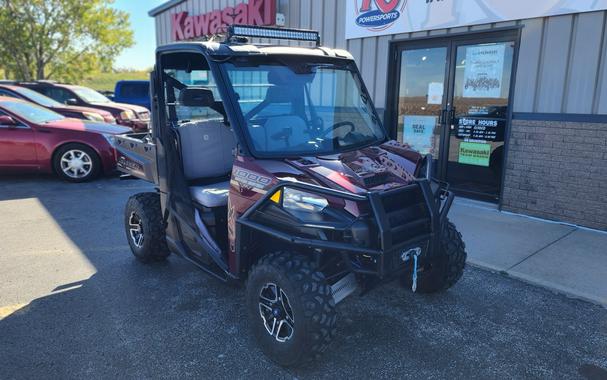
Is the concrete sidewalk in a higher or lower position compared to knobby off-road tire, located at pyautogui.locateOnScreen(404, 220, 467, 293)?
lower

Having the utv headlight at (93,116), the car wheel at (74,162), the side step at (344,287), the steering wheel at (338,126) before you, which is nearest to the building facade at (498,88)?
the steering wheel at (338,126)

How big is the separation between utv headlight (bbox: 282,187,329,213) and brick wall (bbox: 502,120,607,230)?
4.40 meters

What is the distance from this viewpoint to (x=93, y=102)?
41.9ft

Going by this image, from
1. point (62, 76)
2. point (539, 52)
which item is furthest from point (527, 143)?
point (62, 76)

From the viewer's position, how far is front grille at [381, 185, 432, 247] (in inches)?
112

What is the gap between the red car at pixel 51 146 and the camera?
820cm

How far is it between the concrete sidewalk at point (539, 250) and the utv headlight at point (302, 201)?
2.58 meters

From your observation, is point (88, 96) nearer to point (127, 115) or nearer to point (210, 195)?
point (127, 115)

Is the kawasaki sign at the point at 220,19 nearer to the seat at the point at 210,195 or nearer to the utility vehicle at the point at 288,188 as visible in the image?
the utility vehicle at the point at 288,188

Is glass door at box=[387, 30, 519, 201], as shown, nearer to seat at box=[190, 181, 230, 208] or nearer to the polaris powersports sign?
the polaris powersports sign

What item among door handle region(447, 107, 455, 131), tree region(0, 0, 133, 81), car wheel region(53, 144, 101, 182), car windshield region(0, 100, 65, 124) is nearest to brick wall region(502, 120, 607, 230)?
door handle region(447, 107, 455, 131)

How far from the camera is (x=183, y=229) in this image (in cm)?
384

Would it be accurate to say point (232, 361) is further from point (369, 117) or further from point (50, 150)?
point (50, 150)

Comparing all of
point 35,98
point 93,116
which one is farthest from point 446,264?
point 35,98
